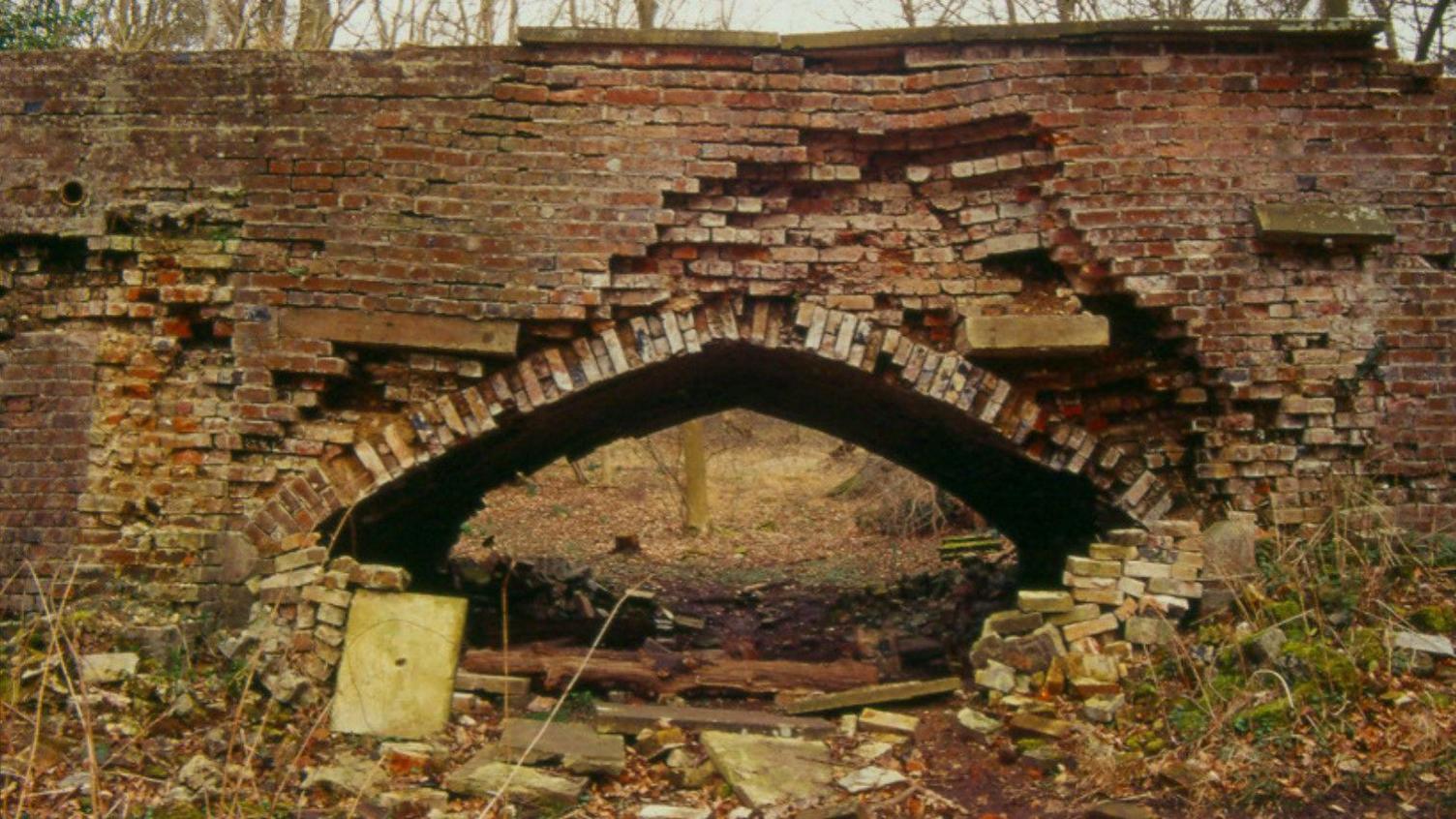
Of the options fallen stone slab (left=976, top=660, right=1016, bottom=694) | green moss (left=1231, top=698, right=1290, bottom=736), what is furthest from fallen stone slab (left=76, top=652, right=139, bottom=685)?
green moss (left=1231, top=698, right=1290, bottom=736)

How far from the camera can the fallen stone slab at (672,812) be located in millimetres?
4227

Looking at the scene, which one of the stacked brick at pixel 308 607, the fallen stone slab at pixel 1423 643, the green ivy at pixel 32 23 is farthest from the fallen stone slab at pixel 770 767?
the green ivy at pixel 32 23

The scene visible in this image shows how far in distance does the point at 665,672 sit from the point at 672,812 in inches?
70.4

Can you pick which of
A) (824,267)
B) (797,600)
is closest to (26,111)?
(824,267)

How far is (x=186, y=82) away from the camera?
5707 mm

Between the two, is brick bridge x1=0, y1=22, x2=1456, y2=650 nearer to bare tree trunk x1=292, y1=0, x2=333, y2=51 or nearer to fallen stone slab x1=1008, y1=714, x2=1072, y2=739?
fallen stone slab x1=1008, y1=714, x2=1072, y2=739

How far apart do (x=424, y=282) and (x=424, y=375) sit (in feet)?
1.53

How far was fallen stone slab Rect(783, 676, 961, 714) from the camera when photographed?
→ 5.51 m

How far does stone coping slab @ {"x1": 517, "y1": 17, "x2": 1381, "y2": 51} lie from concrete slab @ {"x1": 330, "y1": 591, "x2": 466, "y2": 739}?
111 inches

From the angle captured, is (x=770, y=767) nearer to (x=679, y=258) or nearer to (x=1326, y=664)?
(x=1326, y=664)

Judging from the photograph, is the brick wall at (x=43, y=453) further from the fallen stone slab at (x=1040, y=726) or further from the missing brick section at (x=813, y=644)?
the fallen stone slab at (x=1040, y=726)

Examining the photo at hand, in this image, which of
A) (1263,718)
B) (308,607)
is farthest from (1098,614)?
(308,607)

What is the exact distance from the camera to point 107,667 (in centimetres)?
513

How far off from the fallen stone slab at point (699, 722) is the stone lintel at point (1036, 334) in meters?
2.00
